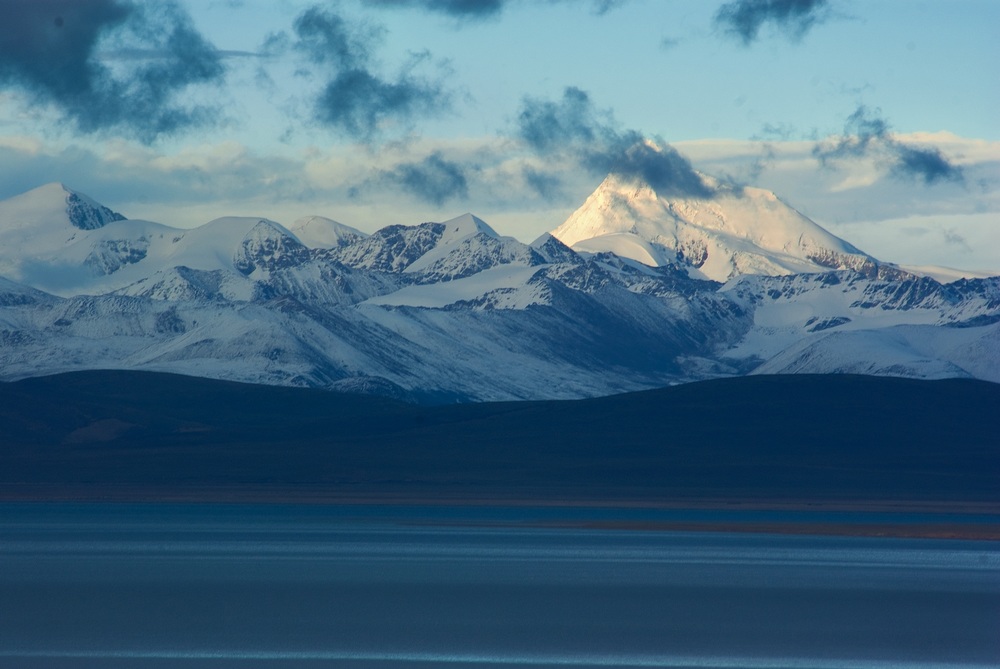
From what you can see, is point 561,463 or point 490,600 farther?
point 561,463

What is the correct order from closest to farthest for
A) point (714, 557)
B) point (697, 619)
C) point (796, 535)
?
point (697, 619) < point (714, 557) < point (796, 535)

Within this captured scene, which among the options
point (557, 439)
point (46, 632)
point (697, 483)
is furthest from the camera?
point (557, 439)

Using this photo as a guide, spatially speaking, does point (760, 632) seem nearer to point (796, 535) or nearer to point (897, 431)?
point (796, 535)

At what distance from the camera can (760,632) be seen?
4284 centimetres

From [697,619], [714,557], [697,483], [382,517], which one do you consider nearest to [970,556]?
[714,557]

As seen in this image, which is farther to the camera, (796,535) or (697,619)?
(796,535)

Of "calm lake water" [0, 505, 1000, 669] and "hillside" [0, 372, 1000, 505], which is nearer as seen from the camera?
"calm lake water" [0, 505, 1000, 669]

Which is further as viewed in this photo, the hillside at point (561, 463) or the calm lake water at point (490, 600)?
the hillside at point (561, 463)

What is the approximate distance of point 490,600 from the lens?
4966cm

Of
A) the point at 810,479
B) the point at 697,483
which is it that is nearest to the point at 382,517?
the point at 697,483

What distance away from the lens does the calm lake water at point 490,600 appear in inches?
1535

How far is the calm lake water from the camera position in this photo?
3900 cm

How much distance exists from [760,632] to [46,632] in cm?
1821

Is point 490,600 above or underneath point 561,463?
above
